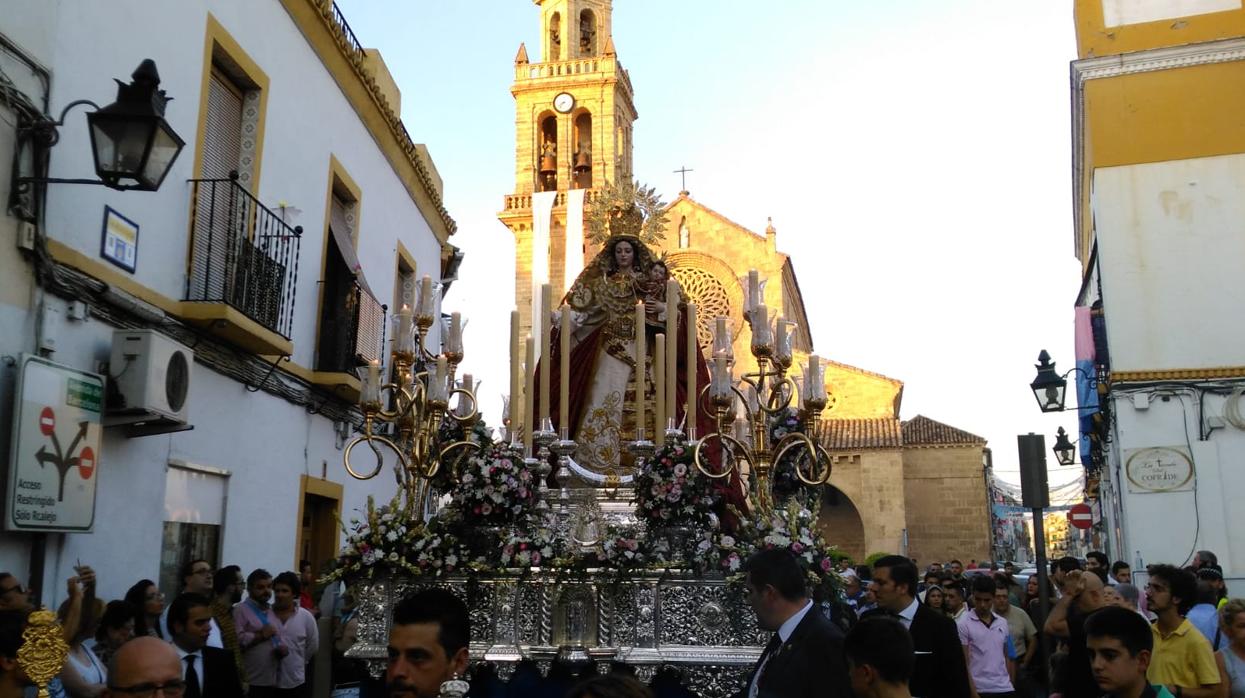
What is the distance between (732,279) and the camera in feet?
98.3

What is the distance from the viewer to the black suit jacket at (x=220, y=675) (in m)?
4.30

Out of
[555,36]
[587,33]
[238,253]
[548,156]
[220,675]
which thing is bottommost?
[220,675]

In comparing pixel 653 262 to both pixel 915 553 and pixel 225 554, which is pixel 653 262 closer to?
pixel 225 554

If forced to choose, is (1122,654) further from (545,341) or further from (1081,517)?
(1081,517)

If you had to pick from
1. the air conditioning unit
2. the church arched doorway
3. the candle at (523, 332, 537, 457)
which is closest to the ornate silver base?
the candle at (523, 332, 537, 457)

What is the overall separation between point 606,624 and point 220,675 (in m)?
1.82

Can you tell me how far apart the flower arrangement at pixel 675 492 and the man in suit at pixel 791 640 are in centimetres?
170

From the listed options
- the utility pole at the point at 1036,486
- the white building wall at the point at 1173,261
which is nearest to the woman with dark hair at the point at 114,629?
the utility pole at the point at 1036,486

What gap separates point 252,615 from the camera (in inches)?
235

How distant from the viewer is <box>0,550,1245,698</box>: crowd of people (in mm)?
2494

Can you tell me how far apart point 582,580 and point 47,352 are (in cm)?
301

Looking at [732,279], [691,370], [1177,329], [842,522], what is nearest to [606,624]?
[691,370]

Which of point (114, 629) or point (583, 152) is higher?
point (583, 152)

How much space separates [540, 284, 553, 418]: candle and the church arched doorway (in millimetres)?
24191
